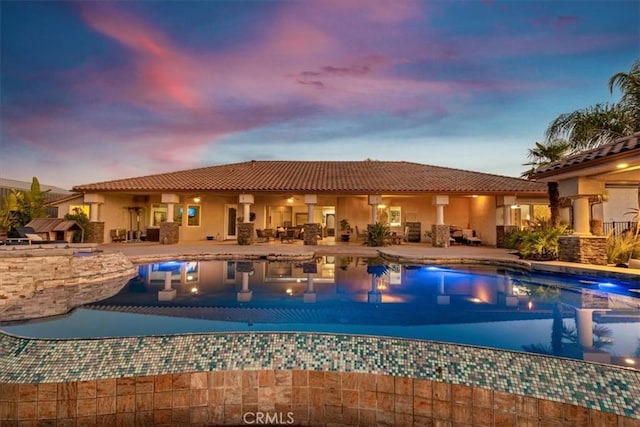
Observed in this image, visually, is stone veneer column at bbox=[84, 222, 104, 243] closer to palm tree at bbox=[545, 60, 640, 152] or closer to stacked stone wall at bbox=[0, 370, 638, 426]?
stacked stone wall at bbox=[0, 370, 638, 426]

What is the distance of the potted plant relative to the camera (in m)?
19.0

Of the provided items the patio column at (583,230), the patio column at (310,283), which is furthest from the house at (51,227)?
the patio column at (583,230)

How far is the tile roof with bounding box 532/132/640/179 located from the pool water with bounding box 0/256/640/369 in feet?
10.6

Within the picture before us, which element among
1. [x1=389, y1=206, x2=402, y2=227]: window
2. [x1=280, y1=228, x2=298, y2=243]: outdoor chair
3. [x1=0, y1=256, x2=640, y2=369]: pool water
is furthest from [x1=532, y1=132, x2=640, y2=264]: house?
[x1=280, y1=228, x2=298, y2=243]: outdoor chair

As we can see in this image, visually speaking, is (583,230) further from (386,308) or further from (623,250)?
(386,308)

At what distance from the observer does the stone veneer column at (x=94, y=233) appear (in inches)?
631

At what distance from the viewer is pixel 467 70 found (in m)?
14.7

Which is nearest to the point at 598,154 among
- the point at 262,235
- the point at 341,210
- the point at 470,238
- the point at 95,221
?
the point at 470,238

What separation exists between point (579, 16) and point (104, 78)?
19.6m

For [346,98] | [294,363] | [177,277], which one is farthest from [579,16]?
[177,277]

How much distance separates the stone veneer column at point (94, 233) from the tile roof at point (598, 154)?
64.4 feet

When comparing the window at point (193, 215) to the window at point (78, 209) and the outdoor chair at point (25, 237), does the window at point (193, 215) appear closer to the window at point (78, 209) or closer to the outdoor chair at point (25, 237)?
the window at point (78, 209)

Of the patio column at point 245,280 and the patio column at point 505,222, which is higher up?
the patio column at point 505,222

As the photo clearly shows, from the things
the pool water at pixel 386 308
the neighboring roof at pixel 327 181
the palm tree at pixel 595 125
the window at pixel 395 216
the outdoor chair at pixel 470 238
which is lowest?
the pool water at pixel 386 308
